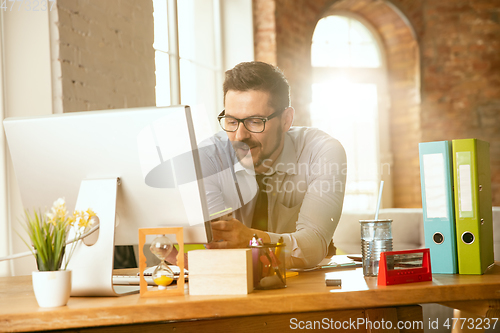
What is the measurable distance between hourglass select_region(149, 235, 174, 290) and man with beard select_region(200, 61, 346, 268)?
2.01ft

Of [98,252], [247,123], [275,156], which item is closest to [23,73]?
[247,123]

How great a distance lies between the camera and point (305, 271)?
4.22 ft

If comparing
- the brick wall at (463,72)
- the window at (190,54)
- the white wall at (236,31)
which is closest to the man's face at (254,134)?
the window at (190,54)


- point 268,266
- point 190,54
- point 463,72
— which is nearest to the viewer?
point 268,266

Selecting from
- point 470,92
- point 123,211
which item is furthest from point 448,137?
point 123,211

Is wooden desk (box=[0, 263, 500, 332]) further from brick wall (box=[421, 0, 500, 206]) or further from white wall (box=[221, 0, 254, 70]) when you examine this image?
brick wall (box=[421, 0, 500, 206])

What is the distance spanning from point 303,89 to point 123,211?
3551mm

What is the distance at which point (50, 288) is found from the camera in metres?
0.91

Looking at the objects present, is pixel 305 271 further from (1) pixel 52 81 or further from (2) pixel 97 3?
(2) pixel 97 3

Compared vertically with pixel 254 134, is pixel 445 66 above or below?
above

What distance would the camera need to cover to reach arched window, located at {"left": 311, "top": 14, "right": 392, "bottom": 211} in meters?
4.91

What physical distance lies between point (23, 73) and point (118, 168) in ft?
3.53

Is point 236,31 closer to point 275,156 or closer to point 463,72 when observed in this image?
point 463,72

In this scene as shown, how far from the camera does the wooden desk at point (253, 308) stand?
880mm
